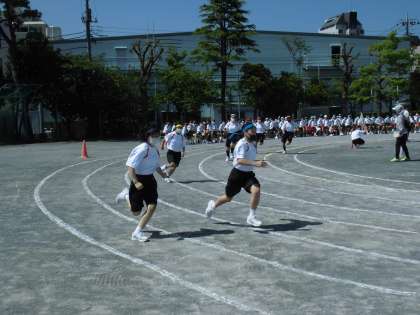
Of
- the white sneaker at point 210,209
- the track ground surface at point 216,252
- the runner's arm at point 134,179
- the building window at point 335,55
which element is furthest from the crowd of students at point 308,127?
the runner's arm at point 134,179

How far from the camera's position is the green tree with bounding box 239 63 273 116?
2012 inches

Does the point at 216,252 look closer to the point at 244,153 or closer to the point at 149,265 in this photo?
the point at 149,265

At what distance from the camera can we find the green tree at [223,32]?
46250 mm

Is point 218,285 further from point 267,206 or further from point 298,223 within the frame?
point 267,206

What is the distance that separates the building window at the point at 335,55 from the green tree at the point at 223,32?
1801 cm

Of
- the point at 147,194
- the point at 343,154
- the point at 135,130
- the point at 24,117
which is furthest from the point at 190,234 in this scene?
the point at 135,130

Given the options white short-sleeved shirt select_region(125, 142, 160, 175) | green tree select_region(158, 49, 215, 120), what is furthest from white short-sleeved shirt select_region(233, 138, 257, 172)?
green tree select_region(158, 49, 215, 120)

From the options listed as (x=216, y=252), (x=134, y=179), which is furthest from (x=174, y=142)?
(x=216, y=252)

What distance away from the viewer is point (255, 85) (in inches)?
2004

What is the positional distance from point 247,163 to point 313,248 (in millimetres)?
1877

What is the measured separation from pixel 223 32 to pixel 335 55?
20687mm

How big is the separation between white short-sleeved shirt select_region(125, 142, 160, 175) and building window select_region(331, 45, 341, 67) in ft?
183

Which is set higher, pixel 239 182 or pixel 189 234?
pixel 239 182

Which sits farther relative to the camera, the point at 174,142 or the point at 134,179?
the point at 174,142
